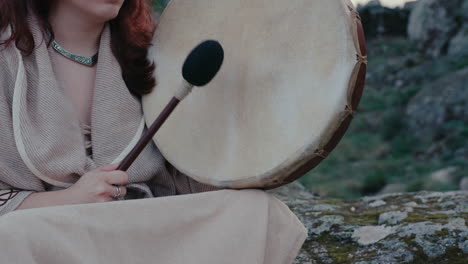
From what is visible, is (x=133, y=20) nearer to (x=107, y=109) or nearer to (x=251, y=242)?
(x=107, y=109)

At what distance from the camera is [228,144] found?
189 centimetres

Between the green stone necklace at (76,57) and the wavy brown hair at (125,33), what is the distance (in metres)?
0.05

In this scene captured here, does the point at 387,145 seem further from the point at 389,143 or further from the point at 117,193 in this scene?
the point at 117,193

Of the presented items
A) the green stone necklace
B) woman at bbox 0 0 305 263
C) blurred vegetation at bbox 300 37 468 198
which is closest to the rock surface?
woman at bbox 0 0 305 263

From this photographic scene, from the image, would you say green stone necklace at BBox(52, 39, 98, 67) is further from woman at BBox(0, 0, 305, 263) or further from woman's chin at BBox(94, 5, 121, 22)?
woman's chin at BBox(94, 5, 121, 22)

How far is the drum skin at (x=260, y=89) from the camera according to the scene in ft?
5.44

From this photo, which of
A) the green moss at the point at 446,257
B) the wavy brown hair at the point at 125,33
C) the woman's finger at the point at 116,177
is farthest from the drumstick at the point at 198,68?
the green moss at the point at 446,257

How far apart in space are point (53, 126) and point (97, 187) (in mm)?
225

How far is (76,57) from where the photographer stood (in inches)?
79.7

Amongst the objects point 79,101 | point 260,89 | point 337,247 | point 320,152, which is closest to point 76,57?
point 79,101

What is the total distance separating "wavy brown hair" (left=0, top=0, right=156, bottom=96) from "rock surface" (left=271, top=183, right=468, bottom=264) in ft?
2.73

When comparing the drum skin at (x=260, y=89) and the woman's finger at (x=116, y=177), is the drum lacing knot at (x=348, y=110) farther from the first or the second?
the woman's finger at (x=116, y=177)

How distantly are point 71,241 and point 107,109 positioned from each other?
0.54m

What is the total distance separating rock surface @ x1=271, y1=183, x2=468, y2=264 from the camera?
2262mm
